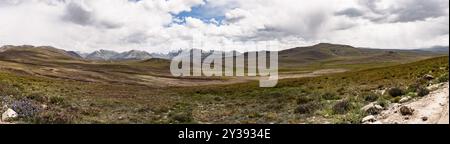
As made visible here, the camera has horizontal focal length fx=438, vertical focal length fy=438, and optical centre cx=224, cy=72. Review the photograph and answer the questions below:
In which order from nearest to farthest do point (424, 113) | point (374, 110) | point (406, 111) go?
point (424, 113)
point (406, 111)
point (374, 110)

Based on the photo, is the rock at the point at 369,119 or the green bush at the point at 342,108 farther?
the green bush at the point at 342,108

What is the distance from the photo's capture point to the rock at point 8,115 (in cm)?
1698

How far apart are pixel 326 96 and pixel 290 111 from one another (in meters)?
5.51

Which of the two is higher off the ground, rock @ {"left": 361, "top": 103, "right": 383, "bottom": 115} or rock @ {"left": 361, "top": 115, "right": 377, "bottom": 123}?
rock @ {"left": 361, "top": 103, "right": 383, "bottom": 115}

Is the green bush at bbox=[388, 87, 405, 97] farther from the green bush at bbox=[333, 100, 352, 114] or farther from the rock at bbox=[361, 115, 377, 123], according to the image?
the rock at bbox=[361, 115, 377, 123]

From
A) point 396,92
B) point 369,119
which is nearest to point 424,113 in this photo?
point 369,119

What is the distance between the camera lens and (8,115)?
17344mm

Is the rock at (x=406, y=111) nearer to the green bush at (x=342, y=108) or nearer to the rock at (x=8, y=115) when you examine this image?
the green bush at (x=342, y=108)

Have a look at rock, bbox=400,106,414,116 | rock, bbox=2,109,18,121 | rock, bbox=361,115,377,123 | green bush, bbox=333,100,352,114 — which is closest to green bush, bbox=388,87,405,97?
green bush, bbox=333,100,352,114

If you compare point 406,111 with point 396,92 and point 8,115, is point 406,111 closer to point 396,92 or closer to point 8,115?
point 396,92

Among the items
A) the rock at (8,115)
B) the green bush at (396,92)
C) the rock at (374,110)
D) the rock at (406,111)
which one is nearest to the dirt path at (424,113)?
the rock at (406,111)

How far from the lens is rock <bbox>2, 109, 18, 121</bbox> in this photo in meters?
17.0
